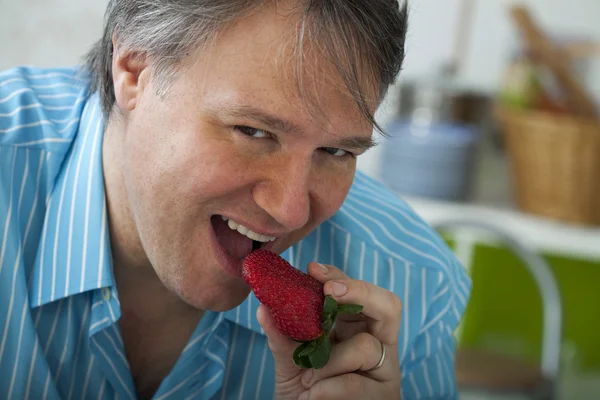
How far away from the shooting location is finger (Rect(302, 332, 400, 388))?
112cm

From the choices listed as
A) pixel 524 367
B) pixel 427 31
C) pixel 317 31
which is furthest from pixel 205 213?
pixel 427 31

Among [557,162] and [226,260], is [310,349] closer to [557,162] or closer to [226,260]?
[226,260]

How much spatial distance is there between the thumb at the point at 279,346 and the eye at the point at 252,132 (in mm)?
233

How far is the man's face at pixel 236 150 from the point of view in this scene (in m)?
0.96

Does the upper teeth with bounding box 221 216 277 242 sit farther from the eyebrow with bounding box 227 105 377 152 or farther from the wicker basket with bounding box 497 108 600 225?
the wicker basket with bounding box 497 108 600 225

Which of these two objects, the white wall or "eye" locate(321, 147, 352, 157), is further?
the white wall

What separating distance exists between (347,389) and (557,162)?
155 centimetres

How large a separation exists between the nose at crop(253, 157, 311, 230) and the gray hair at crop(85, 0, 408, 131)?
0.12 m

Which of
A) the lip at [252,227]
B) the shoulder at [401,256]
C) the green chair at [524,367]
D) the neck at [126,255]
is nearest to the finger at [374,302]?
the lip at [252,227]

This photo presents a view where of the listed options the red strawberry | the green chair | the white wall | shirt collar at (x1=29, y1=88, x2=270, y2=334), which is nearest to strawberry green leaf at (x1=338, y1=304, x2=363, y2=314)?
the red strawberry

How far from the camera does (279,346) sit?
43.3 inches

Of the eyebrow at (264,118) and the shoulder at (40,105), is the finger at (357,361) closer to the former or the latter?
the eyebrow at (264,118)

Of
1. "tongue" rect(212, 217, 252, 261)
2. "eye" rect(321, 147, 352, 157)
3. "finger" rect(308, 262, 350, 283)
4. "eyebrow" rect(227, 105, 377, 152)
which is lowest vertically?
"finger" rect(308, 262, 350, 283)

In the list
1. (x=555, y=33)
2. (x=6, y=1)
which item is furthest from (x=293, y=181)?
(x=555, y=33)
